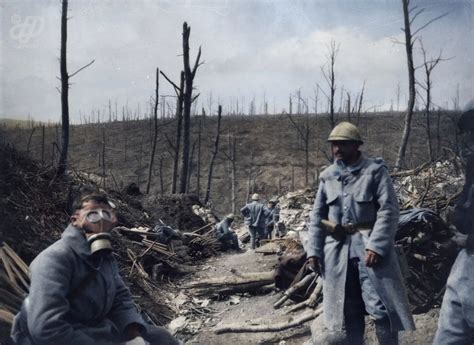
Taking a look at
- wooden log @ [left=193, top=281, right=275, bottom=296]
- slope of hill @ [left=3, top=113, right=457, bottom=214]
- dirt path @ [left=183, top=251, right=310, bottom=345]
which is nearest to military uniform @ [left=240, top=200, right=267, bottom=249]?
dirt path @ [left=183, top=251, right=310, bottom=345]

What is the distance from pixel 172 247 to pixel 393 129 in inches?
1305

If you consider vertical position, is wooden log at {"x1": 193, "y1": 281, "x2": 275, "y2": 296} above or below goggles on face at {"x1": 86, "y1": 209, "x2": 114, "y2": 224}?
below

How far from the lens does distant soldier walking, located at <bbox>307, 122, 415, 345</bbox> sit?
3.63 m

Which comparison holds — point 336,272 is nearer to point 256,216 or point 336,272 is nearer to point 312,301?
point 312,301

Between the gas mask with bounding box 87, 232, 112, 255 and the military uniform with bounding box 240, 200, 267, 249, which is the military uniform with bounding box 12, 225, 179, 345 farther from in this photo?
the military uniform with bounding box 240, 200, 267, 249

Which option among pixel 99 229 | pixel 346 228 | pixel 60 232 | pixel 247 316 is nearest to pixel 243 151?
pixel 247 316

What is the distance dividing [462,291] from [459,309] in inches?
4.5

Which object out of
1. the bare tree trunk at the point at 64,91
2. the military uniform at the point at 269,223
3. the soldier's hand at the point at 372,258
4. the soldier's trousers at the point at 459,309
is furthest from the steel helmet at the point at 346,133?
the military uniform at the point at 269,223

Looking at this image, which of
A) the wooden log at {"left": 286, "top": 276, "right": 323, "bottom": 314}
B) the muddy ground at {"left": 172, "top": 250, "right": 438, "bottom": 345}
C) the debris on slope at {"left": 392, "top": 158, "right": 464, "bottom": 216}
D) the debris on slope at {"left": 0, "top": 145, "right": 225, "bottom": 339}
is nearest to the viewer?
the muddy ground at {"left": 172, "top": 250, "right": 438, "bottom": 345}

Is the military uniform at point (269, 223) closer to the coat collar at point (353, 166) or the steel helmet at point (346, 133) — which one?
the coat collar at point (353, 166)

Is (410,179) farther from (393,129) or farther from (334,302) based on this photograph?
(393,129)

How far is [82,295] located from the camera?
276cm

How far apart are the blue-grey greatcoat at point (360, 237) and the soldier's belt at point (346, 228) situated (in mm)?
26

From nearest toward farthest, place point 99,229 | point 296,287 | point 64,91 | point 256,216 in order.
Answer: point 99,229 < point 296,287 < point 64,91 < point 256,216
